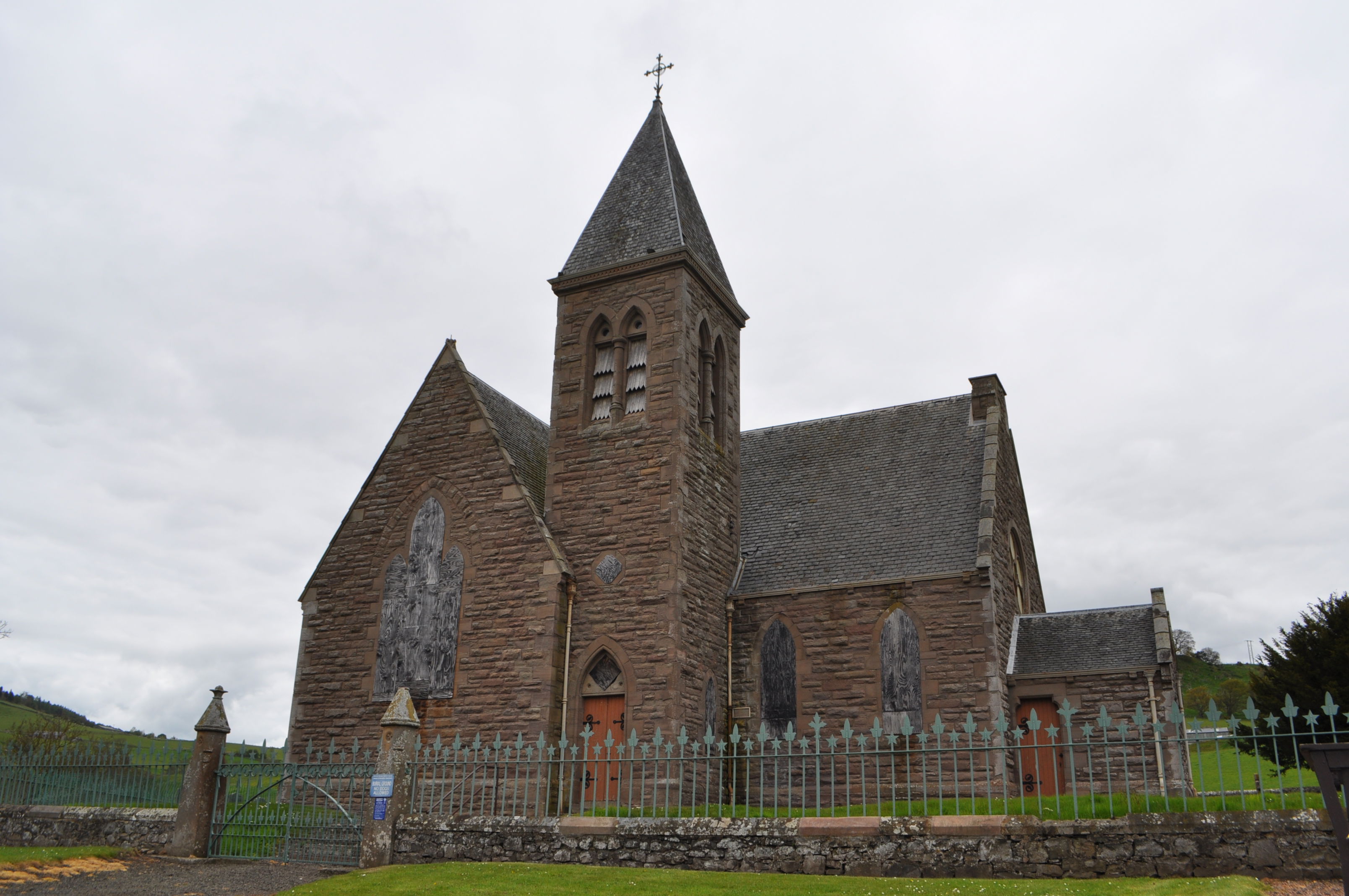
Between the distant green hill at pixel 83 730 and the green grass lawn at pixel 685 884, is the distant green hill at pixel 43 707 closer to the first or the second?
the distant green hill at pixel 83 730

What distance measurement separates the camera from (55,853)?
15.3 metres

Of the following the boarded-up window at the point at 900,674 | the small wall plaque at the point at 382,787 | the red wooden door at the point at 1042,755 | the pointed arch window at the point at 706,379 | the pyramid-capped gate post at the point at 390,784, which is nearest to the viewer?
the pyramid-capped gate post at the point at 390,784

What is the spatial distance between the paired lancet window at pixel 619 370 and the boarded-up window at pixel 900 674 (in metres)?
6.65

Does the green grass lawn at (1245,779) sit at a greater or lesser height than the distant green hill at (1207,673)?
lesser

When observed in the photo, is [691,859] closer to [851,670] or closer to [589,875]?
[589,875]

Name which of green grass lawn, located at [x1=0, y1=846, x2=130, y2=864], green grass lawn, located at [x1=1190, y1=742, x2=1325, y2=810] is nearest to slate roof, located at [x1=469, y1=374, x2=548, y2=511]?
green grass lawn, located at [x1=0, y1=846, x2=130, y2=864]

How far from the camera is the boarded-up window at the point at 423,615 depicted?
1966cm

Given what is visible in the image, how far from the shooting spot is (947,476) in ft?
72.4

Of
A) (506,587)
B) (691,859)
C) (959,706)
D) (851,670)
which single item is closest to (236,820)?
(506,587)

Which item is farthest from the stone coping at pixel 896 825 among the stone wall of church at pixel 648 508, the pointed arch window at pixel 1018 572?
the pointed arch window at pixel 1018 572

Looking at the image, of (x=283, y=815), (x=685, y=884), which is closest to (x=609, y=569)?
(x=283, y=815)

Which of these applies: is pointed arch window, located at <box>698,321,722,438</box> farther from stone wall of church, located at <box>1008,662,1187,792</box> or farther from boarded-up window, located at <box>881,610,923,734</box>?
stone wall of church, located at <box>1008,662,1187,792</box>

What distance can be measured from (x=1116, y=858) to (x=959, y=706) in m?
8.13

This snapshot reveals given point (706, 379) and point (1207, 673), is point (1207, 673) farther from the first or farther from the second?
point (706, 379)
